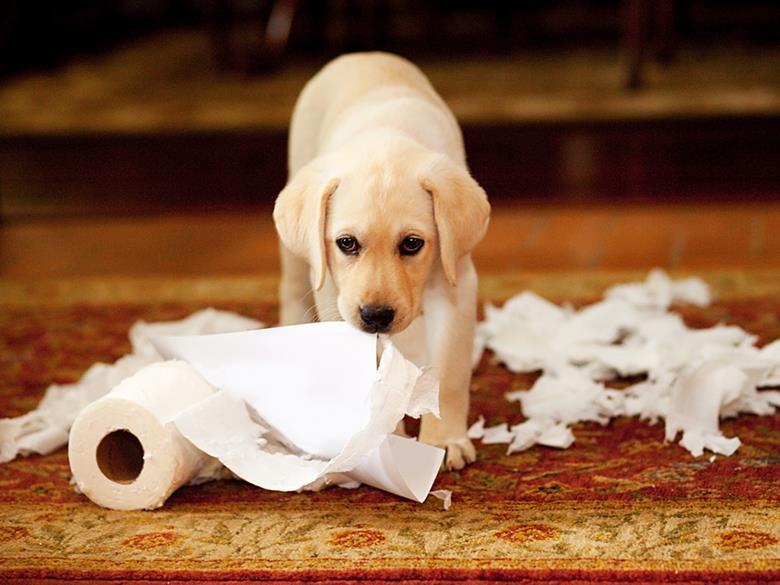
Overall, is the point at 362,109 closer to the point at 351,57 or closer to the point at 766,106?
the point at 351,57

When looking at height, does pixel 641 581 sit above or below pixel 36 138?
above

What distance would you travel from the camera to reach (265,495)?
211 cm

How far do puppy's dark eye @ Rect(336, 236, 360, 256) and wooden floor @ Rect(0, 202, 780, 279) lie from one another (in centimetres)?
154

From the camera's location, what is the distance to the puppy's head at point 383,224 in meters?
2.01

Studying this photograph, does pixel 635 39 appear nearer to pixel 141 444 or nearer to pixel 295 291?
pixel 295 291

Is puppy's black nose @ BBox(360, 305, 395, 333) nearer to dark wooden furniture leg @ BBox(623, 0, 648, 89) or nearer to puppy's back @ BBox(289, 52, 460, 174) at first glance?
puppy's back @ BBox(289, 52, 460, 174)

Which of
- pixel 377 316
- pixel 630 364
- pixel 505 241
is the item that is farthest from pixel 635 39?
pixel 377 316

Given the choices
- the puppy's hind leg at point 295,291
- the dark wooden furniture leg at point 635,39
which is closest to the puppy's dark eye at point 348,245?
the puppy's hind leg at point 295,291

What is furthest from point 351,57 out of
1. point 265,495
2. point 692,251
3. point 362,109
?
point 692,251

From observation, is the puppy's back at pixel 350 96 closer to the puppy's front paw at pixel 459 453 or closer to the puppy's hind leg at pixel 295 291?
the puppy's hind leg at pixel 295 291

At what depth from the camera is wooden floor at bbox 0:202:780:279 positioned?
12.0 ft

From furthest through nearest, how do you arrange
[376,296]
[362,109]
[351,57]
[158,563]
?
[351,57], [362,109], [376,296], [158,563]

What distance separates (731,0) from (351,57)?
646cm

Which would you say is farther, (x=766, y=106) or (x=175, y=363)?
(x=766, y=106)
